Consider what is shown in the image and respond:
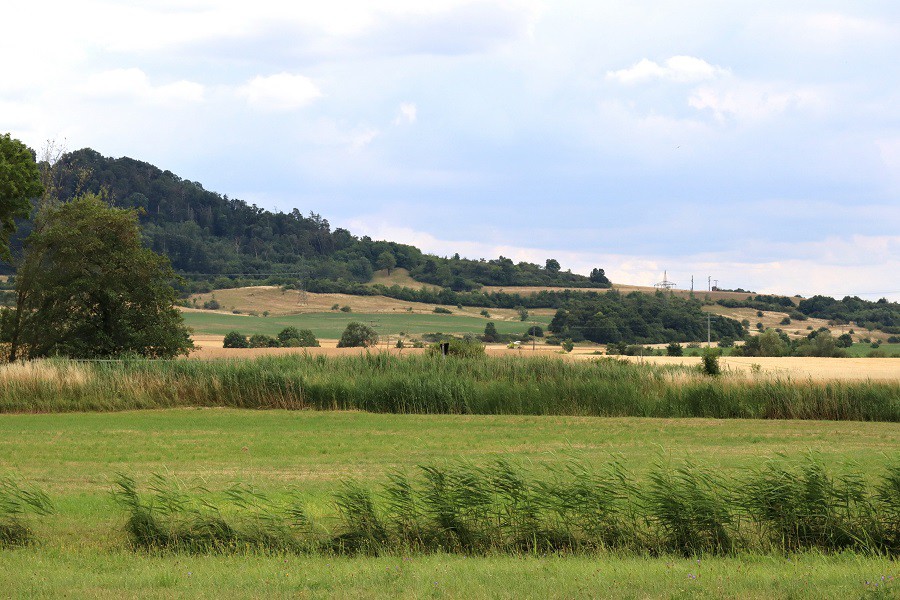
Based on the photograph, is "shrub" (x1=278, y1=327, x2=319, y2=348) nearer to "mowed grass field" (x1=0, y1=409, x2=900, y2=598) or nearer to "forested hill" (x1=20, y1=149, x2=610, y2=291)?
"mowed grass field" (x1=0, y1=409, x2=900, y2=598)

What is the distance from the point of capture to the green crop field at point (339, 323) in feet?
355

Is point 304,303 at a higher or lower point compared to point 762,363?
higher

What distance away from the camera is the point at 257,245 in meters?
174

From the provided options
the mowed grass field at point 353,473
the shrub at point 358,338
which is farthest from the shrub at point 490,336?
the mowed grass field at point 353,473

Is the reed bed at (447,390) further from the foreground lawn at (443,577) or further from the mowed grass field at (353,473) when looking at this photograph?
the foreground lawn at (443,577)

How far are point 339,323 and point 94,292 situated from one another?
239 feet

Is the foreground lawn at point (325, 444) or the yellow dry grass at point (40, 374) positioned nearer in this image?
the foreground lawn at point (325, 444)

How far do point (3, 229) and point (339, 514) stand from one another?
35.7 meters

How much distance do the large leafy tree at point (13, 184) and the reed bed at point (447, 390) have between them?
343 inches

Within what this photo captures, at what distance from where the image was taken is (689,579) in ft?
29.8

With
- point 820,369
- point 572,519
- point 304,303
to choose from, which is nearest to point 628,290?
point 304,303

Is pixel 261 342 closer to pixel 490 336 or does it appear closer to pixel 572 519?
pixel 490 336

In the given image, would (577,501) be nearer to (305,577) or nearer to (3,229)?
(305,577)

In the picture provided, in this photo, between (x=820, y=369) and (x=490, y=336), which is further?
(x=490, y=336)
